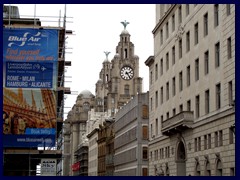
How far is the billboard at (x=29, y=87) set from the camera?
42250mm

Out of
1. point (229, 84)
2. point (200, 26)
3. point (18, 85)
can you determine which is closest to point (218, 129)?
point (229, 84)

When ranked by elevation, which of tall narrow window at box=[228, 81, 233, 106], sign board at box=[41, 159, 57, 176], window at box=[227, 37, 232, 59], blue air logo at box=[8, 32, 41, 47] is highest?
→ blue air logo at box=[8, 32, 41, 47]

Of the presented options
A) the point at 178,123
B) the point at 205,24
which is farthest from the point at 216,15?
the point at 178,123

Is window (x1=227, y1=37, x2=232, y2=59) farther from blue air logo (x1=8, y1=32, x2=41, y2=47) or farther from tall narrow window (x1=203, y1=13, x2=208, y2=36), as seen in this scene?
blue air logo (x1=8, y1=32, x2=41, y2=47)

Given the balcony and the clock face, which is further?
the clock face

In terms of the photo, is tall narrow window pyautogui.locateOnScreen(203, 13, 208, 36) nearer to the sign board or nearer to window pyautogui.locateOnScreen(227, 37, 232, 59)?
window pyautogui.locateOnScreen(227, 37, 232, 59)

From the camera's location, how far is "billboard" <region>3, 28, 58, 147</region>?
139ft

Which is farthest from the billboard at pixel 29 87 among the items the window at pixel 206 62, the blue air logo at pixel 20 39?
the window at pixel 206 62

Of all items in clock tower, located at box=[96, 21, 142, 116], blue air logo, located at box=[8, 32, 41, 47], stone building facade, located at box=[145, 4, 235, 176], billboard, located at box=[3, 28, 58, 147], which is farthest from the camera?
clock tower, located at box=[96, 21, 142, 116]

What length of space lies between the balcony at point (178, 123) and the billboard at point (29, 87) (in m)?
12.7

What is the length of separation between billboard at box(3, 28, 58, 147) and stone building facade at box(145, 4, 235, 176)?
12193 millimetres

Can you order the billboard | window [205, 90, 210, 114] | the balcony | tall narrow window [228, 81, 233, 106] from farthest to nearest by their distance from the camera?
the balcony → window [205, 90, 210, 114] → the billboard → tall narrow window [228, 81, 233, 106]

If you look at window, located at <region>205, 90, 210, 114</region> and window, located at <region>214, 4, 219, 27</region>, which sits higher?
window, located at <region>214, 4, 219, 27</region>

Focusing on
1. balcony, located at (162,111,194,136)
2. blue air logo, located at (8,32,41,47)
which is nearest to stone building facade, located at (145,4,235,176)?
balcony, located at (162,111,194,136)
